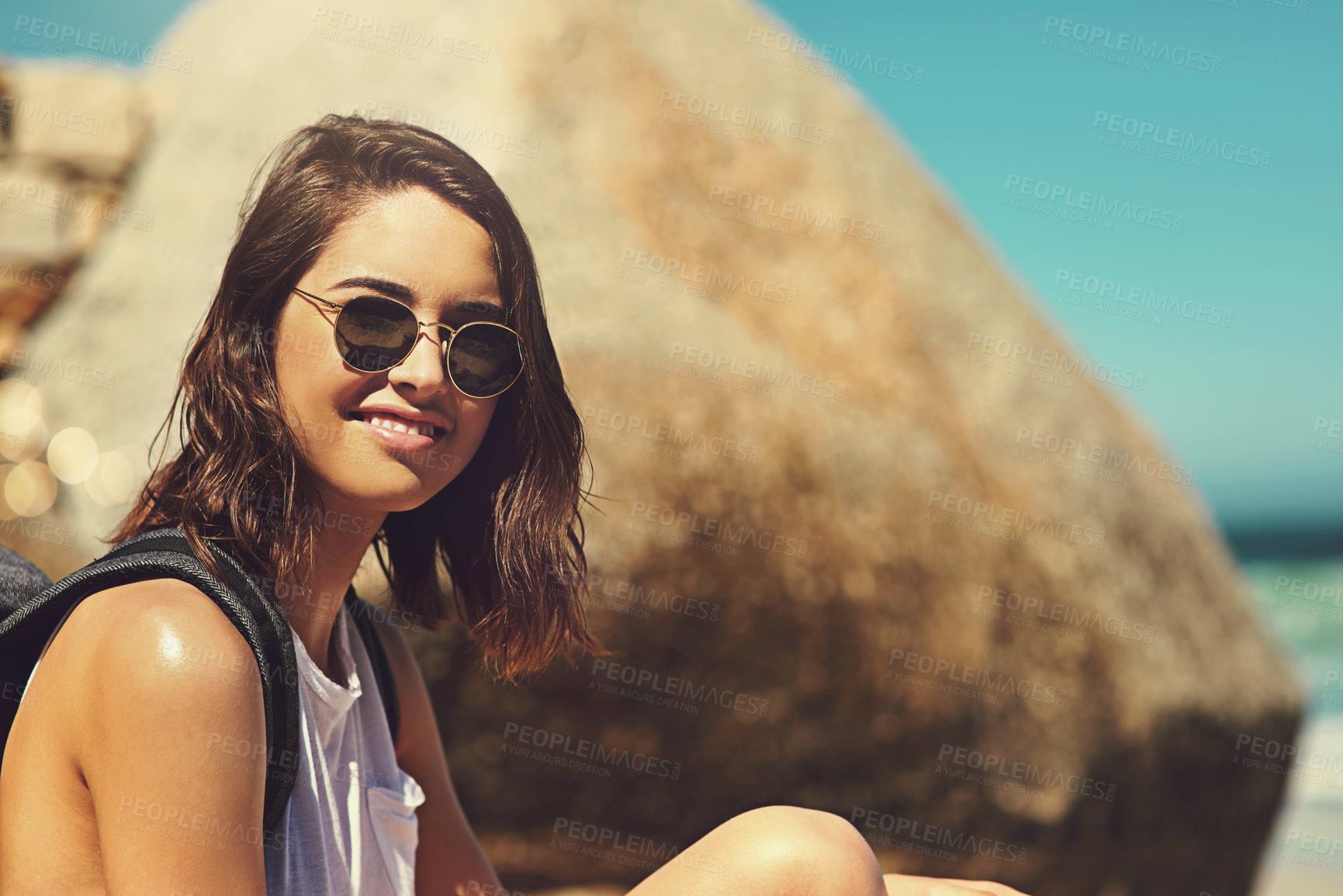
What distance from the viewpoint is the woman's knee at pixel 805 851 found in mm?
1626

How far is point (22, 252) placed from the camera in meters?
5.45

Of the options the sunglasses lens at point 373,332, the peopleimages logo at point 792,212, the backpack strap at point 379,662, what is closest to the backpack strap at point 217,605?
the sunglasses lens at point 373,332

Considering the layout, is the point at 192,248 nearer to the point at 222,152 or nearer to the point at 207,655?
the point at 222,152

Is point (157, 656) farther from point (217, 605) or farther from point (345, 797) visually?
point (345, 797)

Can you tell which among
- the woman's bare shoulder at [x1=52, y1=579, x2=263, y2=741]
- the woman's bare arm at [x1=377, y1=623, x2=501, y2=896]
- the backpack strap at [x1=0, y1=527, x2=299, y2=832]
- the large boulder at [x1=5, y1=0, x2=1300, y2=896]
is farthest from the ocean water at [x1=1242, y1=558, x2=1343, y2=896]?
the woman's bare shoulder at [x1=52, y1=579, x2=263, y2=741]

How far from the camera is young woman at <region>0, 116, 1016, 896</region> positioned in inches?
51.9

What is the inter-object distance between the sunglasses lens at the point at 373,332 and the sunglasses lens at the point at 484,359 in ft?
0.27

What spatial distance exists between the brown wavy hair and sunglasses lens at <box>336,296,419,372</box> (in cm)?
14

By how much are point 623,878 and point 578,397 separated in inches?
79.3

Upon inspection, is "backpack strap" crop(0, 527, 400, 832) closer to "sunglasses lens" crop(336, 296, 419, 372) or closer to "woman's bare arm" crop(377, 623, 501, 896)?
"sunglasses lens" crop(336, 296, 419, 372)

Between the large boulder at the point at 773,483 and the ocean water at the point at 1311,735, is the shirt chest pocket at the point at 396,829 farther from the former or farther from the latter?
the ocean water at the point at 1311,735

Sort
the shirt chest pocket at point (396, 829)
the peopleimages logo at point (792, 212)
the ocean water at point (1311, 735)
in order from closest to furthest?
1. the shirt chest pocket at point (396, 829)
2. the peopleimages logo at point (792, 212)
3. the ocean water at point (1311, 735)

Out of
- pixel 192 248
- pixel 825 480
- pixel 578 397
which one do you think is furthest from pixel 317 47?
pixel 825 480

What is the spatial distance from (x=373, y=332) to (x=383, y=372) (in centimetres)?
7
